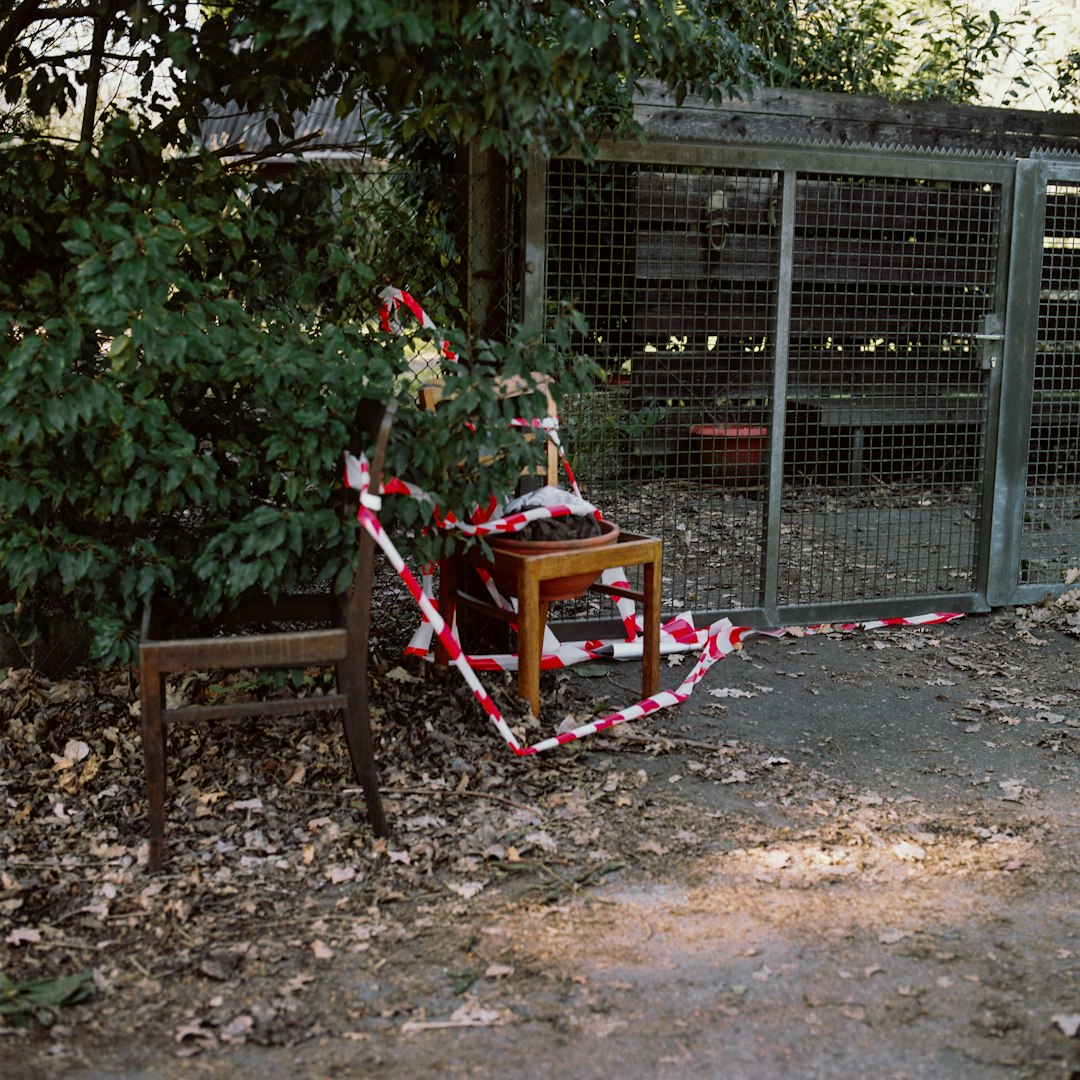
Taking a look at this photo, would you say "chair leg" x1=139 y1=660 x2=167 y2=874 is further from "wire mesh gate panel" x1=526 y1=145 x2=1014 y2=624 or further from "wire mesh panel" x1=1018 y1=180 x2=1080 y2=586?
"wire mesh panel" x1=1018 y1=180 x2=1080 y2=586

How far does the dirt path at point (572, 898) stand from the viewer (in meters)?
2.69

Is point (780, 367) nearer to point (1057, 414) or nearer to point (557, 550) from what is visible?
point (557, 550)

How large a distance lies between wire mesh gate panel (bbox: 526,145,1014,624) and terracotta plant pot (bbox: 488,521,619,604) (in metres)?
0.75

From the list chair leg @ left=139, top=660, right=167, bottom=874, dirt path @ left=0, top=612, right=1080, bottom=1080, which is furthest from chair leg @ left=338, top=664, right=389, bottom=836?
chair leg @ left=139, top=660, right=167, bottom=874

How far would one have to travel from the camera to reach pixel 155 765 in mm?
3492

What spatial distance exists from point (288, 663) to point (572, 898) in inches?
38.8

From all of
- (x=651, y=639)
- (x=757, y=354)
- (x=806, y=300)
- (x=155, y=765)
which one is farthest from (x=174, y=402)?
(x=806, y=300)

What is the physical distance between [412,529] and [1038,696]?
279 cm

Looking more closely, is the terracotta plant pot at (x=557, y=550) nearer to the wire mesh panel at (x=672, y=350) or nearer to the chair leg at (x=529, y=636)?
the chair leg at (x=529, y=636)

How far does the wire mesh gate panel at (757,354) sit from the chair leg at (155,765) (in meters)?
1.76

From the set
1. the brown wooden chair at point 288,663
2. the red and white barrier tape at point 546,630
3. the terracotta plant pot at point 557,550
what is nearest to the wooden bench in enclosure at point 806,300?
the red and white barrier tape at point 546,630

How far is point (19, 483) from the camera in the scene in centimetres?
388

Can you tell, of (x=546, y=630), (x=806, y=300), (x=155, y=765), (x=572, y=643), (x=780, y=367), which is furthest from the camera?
(x=806, y=300)

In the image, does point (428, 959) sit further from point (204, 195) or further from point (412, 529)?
point (204, 195)
